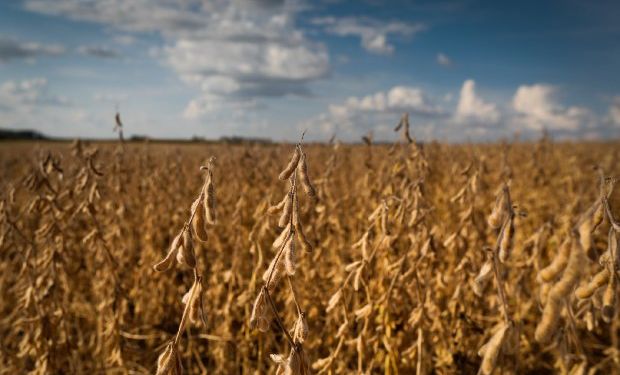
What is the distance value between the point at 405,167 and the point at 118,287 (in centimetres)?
198

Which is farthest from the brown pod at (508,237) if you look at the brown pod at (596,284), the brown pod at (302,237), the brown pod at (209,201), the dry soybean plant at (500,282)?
the brown pod at (209,201)

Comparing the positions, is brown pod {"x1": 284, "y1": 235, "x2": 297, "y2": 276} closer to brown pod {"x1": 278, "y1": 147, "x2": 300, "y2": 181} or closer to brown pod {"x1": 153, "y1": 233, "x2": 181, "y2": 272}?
brown pod {"x1": 278, "y1": 147, "x2": 300, "y2": 181}

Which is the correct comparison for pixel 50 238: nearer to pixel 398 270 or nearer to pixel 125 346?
pixel 125 346

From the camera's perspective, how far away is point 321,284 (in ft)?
10.8

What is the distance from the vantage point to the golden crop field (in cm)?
109

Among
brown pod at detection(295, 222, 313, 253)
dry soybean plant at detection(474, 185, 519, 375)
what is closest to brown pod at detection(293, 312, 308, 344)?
brown pod at detection(295, 222, 313, 253)

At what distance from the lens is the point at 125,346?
3.08m

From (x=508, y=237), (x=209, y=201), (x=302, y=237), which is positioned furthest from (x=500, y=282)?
(x=209, y=201)

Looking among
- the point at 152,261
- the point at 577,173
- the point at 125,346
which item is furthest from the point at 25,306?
the point at 577,173

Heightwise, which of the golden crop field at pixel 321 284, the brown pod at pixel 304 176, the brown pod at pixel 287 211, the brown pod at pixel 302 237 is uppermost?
the brown pod at pixel 304 176

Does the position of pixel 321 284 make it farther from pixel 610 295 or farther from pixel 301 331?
pixel 610 295

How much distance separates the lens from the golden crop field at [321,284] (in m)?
1.09

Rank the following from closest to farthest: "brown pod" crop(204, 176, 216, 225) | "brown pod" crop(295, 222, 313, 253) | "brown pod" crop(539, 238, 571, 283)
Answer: "brown pod" crop(539, 238, 571, 283) < "brown pod" crop(204, 176, 216, 225) < "brown pod" crop(295, 222, 313, 253)

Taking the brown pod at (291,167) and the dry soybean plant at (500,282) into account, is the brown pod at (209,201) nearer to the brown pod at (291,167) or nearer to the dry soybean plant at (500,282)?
the brown pod at (291,167)
